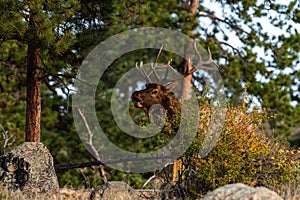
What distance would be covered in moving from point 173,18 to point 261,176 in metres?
6.01

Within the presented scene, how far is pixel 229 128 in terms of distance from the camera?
7207 millimetres

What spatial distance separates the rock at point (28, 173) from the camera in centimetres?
712

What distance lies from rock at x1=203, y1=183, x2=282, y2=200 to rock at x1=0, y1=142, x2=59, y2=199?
8.84 ft

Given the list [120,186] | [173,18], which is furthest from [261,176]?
[173,18]

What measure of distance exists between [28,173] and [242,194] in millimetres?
3105

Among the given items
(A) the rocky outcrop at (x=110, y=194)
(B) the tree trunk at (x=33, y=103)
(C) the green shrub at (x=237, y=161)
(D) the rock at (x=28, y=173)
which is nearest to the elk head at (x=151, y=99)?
(B) the tree trunk at (x=33, y=103)

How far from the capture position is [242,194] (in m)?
5.01

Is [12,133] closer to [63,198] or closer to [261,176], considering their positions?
[63,198]

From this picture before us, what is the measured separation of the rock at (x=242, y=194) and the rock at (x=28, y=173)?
106 inches

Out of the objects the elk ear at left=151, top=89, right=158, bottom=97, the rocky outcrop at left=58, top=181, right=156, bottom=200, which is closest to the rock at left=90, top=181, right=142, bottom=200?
the rocky outcrop at left=58, top=181, right=156, bottom=200

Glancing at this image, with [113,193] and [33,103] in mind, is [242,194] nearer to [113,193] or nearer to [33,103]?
[113,193]

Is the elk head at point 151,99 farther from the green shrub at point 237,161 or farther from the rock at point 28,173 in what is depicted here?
the rock at point 28,173

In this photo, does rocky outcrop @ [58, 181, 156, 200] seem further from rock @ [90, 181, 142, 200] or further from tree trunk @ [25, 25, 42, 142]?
tree trunk @ [25, 25, 42, 142]

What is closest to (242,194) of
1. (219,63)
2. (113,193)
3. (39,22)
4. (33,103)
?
(113,193)
